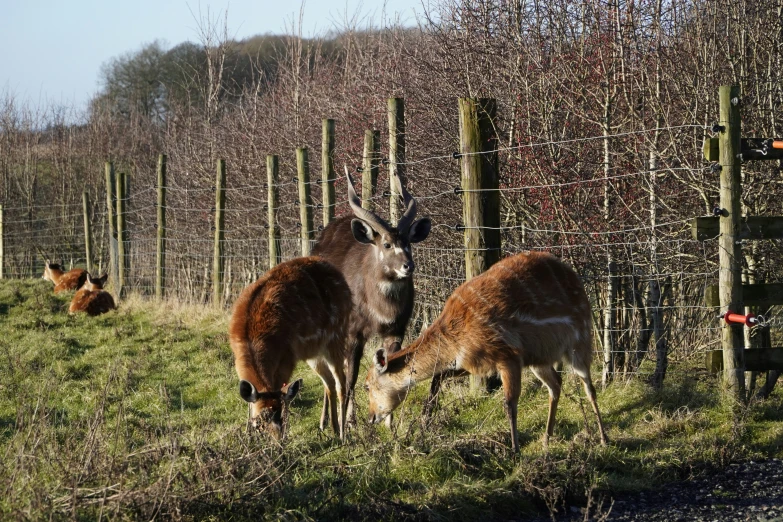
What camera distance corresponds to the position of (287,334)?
754 centimetres

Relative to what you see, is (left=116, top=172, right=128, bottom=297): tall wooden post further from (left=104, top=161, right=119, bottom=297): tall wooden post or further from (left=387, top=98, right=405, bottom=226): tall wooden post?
(left=387, top=98, right=405, bottom=226): tall wooden post

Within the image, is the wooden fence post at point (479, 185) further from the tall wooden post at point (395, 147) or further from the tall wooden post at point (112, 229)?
the tall wooden post at point (112, 229)

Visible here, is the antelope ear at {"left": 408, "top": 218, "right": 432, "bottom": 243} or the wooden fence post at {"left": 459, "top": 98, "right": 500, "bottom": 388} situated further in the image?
the antelope ear at {"left": 408, "top": 218, "right": 432, "bottom": 243}

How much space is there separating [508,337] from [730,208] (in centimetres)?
198

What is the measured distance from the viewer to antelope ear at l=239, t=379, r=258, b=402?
250 inches

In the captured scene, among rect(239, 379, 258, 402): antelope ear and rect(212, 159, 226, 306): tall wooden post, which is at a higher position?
rect(212, 159, 226, 306): tall wooden post

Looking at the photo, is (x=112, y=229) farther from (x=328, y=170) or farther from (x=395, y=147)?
(x=395, y=147)

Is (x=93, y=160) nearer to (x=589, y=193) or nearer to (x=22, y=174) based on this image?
(x=22, y=174)

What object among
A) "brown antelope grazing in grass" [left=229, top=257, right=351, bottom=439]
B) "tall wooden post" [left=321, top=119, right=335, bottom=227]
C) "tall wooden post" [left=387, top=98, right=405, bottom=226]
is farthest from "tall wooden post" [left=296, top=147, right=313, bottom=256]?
"brown antelope grazing in grass" [left=229, top=257, right=351, bottom=439]

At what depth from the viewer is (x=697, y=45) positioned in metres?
8.76

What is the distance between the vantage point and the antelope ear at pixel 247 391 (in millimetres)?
6348

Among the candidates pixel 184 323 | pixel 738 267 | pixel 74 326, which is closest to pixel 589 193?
pixel 738 267

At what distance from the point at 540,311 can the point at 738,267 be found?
61.4 inches

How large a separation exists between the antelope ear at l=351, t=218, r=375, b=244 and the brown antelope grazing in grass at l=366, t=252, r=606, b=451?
5.56ft
